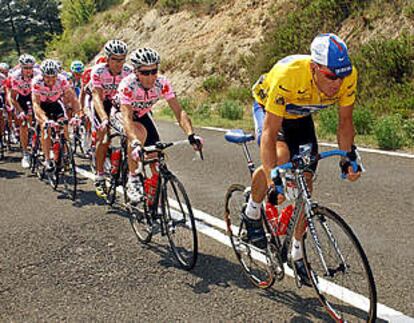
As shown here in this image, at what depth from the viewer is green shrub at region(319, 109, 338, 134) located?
36.4 feet

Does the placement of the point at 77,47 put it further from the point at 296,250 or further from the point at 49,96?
the point at 296,250

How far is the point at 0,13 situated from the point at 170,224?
85262 mm

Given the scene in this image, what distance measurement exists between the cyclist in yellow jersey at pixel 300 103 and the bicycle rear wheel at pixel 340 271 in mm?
149

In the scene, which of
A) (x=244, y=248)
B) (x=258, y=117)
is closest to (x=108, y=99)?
(x=258, y=117)

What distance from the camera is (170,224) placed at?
504 centimetres

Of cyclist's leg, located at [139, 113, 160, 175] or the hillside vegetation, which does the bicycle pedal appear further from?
the hillside vegetation

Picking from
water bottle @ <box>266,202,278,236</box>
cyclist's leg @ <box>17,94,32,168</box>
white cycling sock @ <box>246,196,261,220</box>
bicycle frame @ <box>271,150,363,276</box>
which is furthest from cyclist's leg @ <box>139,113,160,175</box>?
cyclist's leg @ <box>17,94,32,168</box>

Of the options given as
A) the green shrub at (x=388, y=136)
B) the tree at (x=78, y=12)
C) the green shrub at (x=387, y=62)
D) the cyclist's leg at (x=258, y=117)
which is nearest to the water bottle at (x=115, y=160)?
the cyclist's leg at (x=258, y=117)

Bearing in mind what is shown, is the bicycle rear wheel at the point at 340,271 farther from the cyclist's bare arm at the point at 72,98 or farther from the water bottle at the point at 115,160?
the cyclist's bare arm at the point at 72,98

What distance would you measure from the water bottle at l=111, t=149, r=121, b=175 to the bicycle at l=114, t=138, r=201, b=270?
124cm

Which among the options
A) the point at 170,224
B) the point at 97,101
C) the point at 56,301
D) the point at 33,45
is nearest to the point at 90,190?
the point at 97,101

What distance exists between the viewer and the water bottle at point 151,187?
5.12m

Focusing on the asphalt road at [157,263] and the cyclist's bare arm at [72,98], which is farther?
the cyclist's bare arm at [72,98]

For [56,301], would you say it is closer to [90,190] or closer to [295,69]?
[295,69]
